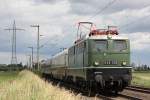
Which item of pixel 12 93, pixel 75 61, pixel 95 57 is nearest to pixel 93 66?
pixel 95 57

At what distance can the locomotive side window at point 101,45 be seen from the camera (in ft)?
83.1

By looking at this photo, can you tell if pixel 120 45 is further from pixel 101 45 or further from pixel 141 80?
pixel 141 80

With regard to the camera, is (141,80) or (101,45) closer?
(101,45)

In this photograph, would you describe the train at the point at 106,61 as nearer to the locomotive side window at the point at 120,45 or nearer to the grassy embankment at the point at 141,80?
the locomotive side window at the point at 120,45

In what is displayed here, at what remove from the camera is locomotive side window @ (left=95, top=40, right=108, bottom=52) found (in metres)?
25.3

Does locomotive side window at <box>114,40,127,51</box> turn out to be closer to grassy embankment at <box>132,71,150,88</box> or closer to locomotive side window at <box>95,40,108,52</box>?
locomotive side window at <box>95,40,108,52</box>

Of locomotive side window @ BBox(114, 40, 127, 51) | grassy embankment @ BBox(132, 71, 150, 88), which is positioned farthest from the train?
grassy embankment @ BBox(132, 71, 150, 88)

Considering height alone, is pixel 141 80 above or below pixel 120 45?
below

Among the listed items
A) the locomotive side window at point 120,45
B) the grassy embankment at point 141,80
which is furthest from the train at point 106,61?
the grassy embankment at point 141,80

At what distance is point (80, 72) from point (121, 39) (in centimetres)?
349

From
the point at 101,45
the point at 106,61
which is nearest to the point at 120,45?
the point at 101,45

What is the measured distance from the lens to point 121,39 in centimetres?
2558

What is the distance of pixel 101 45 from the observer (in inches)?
1003

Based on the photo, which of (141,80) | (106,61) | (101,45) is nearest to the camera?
(106,61)
